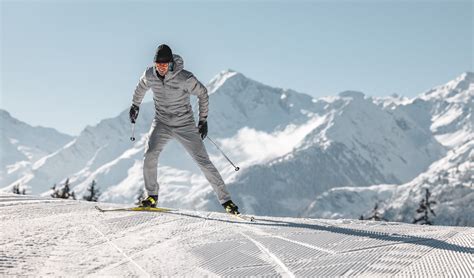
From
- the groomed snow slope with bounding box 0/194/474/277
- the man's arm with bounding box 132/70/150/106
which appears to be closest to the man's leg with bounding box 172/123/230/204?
the man's arm with bounding box 132/70/150/106

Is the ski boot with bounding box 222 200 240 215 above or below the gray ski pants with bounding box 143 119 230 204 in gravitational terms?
below

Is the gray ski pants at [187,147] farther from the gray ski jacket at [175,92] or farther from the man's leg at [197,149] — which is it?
the gray ski jacket at [175,92]

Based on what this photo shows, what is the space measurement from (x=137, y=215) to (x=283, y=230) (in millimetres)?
2129

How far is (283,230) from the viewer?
7207mm

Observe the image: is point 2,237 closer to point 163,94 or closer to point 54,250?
point 54,250

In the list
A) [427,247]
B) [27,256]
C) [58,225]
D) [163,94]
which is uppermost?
[163,94]

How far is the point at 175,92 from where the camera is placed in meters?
9.04

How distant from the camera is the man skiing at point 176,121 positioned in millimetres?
8961

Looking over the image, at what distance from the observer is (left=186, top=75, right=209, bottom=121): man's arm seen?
29.5ft

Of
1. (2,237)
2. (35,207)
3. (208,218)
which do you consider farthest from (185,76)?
(2,237)

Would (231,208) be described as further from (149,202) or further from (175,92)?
(175,92)

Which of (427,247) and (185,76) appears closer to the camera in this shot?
(427,247)

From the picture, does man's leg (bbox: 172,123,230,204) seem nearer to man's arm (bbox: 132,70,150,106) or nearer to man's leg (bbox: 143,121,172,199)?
man's leg (bbox: 143,121,172,199)

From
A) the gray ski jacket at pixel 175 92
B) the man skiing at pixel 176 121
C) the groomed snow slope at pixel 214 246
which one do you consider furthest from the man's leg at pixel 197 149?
the groomed snow slope at pixel 214 246
